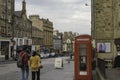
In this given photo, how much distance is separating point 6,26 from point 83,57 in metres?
72.2

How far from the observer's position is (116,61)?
33719 mm

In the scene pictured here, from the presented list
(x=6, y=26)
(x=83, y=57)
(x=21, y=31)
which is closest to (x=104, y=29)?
(x=83, y=57)

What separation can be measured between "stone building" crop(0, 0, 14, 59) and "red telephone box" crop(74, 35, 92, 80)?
65.5m

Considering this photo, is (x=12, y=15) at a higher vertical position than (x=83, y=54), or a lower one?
higher

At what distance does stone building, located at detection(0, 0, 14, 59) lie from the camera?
89.7m

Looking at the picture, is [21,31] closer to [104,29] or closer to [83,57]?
[104,29]

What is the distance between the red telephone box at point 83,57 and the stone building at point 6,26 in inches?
2577

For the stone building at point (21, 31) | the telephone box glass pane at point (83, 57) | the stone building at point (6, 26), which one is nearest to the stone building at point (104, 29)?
the telephone box glass pane at point (83, 57)

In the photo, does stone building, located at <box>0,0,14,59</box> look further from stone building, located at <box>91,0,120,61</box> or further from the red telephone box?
the red telephone box

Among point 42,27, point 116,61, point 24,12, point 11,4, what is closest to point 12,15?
point 11,4

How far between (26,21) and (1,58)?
33141 millimetres

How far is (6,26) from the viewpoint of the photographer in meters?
93.5

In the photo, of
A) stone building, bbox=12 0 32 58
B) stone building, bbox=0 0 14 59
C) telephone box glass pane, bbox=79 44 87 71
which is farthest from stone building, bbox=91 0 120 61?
stone building, bbox=12 0 32 58

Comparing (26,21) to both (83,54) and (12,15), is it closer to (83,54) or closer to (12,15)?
(12,15)
